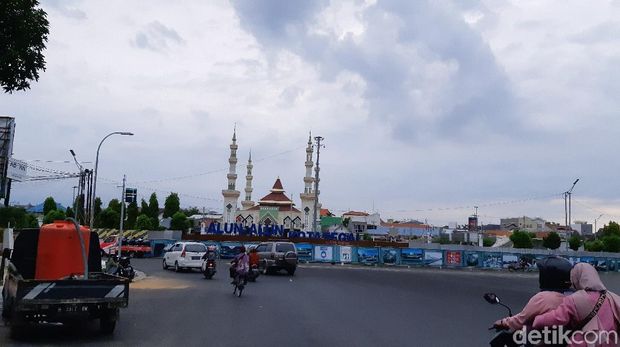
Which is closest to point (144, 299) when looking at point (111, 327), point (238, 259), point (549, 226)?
point (238, 259)

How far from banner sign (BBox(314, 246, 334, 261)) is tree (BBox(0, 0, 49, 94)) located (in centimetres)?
3915

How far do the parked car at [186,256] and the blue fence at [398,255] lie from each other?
1568 cm

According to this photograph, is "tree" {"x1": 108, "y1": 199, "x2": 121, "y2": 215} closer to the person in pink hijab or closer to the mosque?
the mosque

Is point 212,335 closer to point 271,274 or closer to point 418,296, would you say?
point 418,296

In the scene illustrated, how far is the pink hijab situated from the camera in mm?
4242

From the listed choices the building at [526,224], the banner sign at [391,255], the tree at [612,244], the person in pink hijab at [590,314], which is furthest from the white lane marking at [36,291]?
the building at [526,224]

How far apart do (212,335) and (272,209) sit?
86271 millimetres

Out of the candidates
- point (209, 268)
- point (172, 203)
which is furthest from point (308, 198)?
point (209, 268)

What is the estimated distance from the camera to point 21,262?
40.1ft

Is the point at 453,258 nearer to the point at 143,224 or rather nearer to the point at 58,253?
the point at 143,224

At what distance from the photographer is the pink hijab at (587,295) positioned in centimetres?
424

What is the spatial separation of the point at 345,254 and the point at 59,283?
132 ft

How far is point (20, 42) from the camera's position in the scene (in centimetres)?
1084

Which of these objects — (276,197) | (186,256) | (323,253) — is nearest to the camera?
(186,256)
